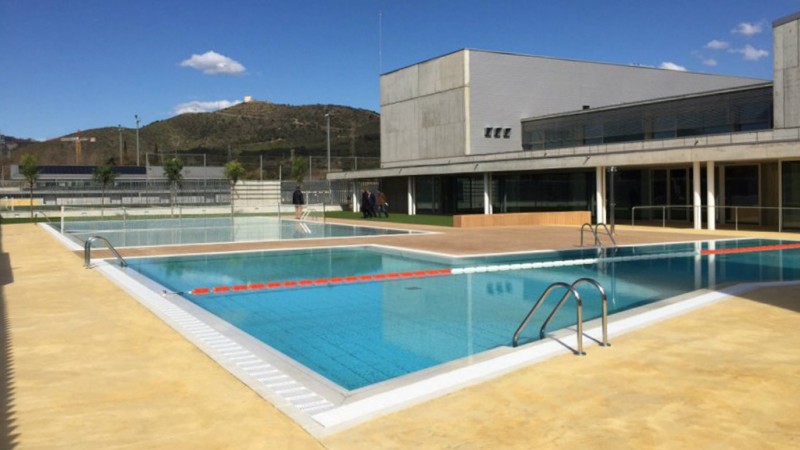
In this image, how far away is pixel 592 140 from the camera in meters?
32.2

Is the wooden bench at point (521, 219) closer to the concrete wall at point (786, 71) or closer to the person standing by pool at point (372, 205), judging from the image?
the concrete wall at point (786, 71)

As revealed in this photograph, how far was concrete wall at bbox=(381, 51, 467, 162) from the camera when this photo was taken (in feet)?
125

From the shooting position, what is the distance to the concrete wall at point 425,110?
125 ft

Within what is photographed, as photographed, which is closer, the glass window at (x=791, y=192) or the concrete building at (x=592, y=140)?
the glass window at (x=791, y=192)

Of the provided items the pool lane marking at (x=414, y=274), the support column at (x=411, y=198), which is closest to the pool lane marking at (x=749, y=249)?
the pool lane marking at (x=414, y=274)

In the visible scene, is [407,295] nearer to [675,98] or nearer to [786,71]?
[786,71]

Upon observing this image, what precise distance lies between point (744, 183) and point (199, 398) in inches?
993

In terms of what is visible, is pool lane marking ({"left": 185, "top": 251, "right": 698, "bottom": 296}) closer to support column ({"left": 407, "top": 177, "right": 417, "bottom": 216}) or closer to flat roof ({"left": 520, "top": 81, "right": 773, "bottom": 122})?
flat roof ({"left": 520, "top": 81, "right": 773, "bottom": 122})

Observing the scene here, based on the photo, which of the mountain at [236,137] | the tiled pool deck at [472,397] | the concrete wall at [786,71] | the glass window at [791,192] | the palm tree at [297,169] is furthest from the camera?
the mountain at [236,137]

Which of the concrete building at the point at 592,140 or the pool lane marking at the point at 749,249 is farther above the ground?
the concrete building at the point at 592,140

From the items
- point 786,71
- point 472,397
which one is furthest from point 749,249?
point 472,397

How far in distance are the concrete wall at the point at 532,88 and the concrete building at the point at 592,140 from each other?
0.20 ft

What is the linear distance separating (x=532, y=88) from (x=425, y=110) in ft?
22.0

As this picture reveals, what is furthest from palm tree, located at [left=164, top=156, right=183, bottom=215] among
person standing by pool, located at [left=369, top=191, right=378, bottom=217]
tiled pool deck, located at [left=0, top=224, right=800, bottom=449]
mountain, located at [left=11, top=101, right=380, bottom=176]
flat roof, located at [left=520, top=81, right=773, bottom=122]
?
tiled pool deck, located at [left=0, top=224, right=800, bottom=449]
